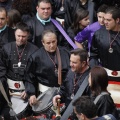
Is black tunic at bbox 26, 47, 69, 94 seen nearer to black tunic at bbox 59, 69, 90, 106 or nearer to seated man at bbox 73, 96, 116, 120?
black tunic at bbox 59, 69, 90, 106

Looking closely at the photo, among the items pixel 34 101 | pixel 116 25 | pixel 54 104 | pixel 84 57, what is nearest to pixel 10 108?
pixel 34 101

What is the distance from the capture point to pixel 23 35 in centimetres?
737

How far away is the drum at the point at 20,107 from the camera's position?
7.05 metres

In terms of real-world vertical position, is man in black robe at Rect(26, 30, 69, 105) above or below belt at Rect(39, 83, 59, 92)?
above

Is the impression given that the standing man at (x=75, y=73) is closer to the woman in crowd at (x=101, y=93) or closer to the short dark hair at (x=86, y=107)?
the woman in crowd at (x=101, y=93)

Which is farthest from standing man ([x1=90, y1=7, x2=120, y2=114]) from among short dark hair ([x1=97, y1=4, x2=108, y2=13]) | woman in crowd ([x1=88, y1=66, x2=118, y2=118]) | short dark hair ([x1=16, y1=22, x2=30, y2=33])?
woman in crowd ([x1=88, y1=66, x2=118, y2=118])

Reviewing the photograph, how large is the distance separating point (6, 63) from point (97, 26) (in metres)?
1.49

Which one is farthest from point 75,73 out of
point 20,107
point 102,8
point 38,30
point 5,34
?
point 5,34

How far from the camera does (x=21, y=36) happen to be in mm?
7363

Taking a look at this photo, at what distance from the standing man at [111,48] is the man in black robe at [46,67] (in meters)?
0.49

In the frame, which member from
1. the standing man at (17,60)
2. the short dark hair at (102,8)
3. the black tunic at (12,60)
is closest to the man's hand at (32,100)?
the standing man at (17,60)

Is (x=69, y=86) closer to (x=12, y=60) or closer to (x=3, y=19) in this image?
(x=12, y=60)

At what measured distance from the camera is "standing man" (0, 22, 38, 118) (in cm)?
741

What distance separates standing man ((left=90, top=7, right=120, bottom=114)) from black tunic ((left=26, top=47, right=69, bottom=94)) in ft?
1.55
